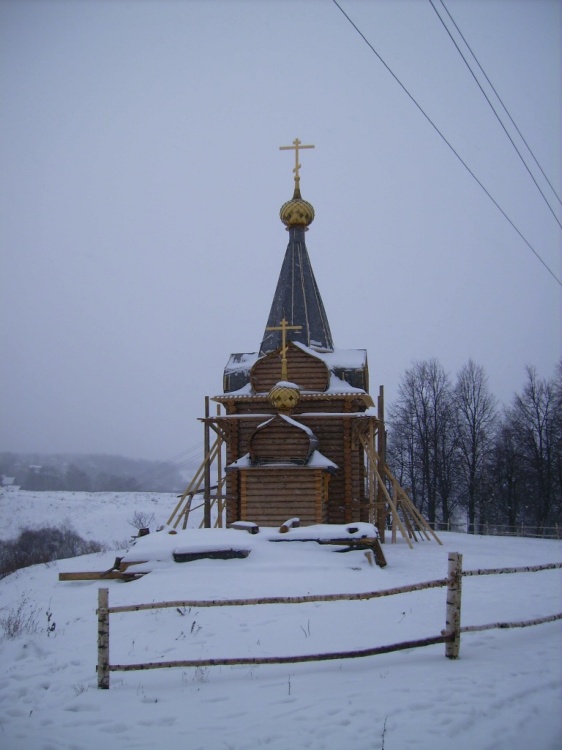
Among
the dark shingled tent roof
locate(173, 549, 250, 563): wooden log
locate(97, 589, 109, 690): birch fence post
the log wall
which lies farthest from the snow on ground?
the dark shingled tent roof

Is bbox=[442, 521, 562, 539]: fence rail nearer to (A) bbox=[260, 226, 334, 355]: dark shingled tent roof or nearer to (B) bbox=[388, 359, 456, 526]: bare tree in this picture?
(B) bbox=[388, 359, 456, 526]: bare tree

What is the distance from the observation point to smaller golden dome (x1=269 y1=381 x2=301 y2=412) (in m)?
16.0

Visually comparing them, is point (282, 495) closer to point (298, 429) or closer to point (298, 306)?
point (298, 429)

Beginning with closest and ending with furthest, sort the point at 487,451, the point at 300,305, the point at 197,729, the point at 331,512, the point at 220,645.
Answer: the point at 197,729
the point at 220,645
the point at 331,512
the point at 300,305
the point at 487,451

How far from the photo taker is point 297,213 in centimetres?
2095

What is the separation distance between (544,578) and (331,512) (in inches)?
298

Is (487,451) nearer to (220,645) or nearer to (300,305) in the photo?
(300,305)

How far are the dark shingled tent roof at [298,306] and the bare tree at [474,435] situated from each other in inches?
458

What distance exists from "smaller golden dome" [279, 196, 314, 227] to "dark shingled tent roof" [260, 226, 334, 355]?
0.35 m

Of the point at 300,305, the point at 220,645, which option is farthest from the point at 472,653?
the point at 300,305

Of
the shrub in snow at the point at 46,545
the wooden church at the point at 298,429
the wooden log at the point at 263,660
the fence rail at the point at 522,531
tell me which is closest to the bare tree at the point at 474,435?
the fence rail at the point at 522,531

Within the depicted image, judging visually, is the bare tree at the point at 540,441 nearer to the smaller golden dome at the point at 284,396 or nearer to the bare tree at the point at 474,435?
the bare tree at the point at 474,435

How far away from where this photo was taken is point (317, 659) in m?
5.16

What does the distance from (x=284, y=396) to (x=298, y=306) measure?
4661 millimetres
